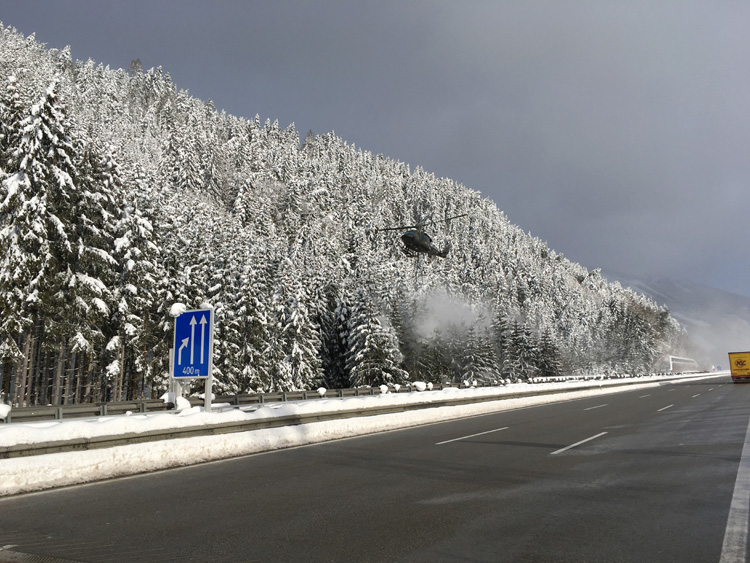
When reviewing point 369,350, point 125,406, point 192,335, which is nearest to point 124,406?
point 125,406

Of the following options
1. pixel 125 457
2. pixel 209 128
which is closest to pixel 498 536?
pixel 125 457

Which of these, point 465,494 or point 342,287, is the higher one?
point 342,287

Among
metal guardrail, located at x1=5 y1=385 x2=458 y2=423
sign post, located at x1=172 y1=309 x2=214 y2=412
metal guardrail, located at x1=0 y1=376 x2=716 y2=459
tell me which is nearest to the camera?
metal guardrail, located at x1=0 y1=376 x2=716 y2=459

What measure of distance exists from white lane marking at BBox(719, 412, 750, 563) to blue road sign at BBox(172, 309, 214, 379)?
10930 millimetres

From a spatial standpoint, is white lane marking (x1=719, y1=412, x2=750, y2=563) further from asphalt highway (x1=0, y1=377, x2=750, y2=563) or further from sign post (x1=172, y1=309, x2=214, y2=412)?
sign post (x1=172, y1=309, x2=214, y2=412)

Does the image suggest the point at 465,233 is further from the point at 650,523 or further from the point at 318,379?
the point at 650,523

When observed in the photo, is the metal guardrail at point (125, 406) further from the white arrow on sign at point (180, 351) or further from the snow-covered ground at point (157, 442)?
the snow-covered ground at point (157, 442)

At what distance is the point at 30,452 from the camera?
8258 millimetres

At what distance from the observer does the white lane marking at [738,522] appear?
4.49 m

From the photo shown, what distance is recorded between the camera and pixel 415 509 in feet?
20.6

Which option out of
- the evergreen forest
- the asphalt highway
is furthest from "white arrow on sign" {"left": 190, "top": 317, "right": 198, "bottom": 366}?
the evergreen forest

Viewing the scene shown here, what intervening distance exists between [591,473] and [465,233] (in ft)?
547

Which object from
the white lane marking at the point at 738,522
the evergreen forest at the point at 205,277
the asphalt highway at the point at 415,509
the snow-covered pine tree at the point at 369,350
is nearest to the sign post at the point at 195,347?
the asphalt highway at the point at 415,509

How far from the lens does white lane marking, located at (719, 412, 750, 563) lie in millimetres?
4492
